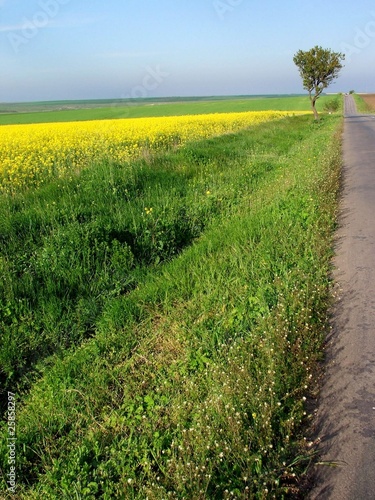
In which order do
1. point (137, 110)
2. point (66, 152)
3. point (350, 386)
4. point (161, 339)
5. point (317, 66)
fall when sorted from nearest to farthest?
point (350, 386) < point (161, 339) < point (66, 152) < point (317, 66) < point (137, 110)

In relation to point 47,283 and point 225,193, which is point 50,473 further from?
point 225,193

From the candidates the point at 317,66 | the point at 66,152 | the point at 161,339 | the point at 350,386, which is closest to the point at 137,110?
the point at 317,66

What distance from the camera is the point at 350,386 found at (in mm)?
3033

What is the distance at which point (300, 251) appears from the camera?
17.6ft

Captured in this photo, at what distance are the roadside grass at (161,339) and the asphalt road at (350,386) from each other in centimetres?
15

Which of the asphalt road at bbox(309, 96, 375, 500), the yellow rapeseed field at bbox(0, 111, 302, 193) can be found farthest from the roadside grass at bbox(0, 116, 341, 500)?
the yellow rapeseed field at bbox(0, 111, 302, 193)

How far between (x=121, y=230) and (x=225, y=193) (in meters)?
3.54

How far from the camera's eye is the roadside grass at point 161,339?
2504 mm

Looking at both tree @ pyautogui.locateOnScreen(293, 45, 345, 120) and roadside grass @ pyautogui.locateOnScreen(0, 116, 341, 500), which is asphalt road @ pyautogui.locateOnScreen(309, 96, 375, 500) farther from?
tree @ pyautogui.locateOnScreen(293, 45, 345, 120)

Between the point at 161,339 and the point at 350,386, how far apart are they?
1801 millimetres

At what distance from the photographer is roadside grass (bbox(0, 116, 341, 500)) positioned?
98.6 inches

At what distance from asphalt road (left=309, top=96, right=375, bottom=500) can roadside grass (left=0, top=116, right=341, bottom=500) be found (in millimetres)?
154

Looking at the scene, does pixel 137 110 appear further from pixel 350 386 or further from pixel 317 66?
pixel 350 386

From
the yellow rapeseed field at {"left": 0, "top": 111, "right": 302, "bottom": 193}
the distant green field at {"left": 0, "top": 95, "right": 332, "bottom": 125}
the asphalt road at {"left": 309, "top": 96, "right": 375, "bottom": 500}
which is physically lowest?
the asphalt road at {"left": 309, "top": 96, "right": 375, "bottom": 500}
